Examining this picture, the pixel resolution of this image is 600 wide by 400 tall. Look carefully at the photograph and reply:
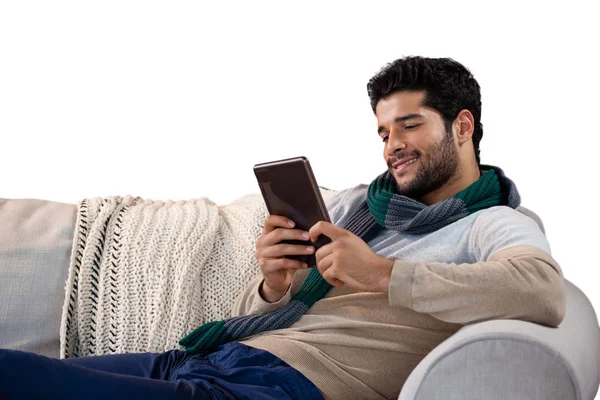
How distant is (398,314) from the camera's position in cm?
177

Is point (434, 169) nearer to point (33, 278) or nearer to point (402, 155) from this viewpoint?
point (402, 155)

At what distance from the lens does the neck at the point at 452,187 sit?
197cm

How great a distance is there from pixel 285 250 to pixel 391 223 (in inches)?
11.7

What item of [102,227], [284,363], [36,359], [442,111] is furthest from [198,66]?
[36,359]

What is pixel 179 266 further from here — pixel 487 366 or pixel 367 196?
pixel 487 366

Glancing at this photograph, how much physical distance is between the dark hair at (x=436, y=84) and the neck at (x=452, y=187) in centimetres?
10

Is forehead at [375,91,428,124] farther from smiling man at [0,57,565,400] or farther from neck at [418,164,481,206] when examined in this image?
neck at [418,164,481,206]

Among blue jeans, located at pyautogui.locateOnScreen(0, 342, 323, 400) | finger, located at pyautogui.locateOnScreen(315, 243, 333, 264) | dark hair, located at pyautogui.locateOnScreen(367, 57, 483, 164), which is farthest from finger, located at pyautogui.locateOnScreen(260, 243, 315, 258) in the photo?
dark hair, located at pyautogui.locateOnScreen(367, 57, 483, 164)

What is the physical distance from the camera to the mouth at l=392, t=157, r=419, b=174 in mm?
1931

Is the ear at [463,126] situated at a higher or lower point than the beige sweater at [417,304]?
higher

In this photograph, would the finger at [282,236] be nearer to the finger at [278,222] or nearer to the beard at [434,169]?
the finger at [278,222]

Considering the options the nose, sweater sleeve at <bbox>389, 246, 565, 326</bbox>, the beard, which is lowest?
sweater sleeve at <bbox>389, 246, 565, 326</bbox>

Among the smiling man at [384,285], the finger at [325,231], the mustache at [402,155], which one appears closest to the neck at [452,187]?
the smiling man at [384,285]

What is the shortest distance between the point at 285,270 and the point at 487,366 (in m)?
0.61
